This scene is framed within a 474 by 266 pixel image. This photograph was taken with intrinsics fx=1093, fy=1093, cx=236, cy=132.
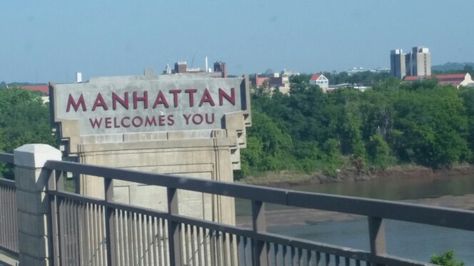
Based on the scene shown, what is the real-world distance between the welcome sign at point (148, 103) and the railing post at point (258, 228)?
21692 millimetres

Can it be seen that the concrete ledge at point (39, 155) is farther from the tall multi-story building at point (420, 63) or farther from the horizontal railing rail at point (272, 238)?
the tall multi-story building at point (420, 63)

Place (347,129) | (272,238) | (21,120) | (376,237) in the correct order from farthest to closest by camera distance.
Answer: (21,120) → (347,129) → (272,238) → (376,237)

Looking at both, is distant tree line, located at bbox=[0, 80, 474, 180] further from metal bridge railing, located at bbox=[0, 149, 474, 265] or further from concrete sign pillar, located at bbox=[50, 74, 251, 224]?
metal bridge railing, located at bbox=[0, 149, 474, 265]

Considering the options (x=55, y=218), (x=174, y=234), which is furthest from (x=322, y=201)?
(x=55, y=218)

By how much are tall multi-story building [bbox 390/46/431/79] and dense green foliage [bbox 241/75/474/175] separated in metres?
52.6

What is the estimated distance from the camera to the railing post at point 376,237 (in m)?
4.73

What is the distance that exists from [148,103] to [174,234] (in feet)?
69.8

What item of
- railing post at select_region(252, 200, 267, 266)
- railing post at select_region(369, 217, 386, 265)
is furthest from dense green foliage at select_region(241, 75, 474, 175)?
railing post at select_region(369, 217, 386, 265)

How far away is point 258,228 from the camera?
5.73 meters

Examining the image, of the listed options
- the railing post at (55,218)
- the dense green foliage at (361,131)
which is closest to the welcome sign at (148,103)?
the railing post at (55,218)

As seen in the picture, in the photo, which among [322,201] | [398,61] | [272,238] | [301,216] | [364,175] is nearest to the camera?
[322,201]

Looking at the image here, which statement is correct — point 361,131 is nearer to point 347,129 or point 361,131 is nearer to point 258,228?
point 347,129

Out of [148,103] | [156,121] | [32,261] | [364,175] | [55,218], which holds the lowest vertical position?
[364,175]

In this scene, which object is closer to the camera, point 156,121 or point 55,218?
point 55,218
